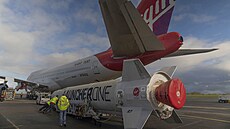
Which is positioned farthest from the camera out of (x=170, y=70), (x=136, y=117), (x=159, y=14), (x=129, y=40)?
(x=159, y=14)

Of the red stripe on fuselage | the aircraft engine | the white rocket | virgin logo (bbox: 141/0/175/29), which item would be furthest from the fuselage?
the aircraft engine

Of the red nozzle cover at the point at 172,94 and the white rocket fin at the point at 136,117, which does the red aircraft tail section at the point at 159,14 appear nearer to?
the red nozzle cover at the point at 172,94

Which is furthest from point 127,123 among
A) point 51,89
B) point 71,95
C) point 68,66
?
point 51,89

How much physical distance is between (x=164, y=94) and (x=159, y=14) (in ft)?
25.1

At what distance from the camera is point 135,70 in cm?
760

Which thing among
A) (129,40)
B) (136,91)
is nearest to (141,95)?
(136,91)

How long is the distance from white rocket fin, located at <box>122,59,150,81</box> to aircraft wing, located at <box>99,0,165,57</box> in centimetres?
92

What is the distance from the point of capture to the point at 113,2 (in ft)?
22.5

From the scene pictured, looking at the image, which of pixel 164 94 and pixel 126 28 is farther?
pixel 126 28

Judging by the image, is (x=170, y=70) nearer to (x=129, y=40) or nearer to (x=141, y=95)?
(x=141, y=95)

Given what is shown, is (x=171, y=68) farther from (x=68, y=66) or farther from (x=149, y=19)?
(x=68, y=66)

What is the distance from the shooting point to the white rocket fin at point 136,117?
6692 mm

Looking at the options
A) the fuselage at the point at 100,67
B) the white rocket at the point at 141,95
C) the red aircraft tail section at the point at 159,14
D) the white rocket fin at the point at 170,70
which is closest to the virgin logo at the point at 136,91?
the white rocket at the point at 141,95

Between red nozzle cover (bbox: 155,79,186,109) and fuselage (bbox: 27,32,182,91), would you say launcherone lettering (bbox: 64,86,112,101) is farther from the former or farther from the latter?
red nozzle cover (bbox: 155,79,186,109)
